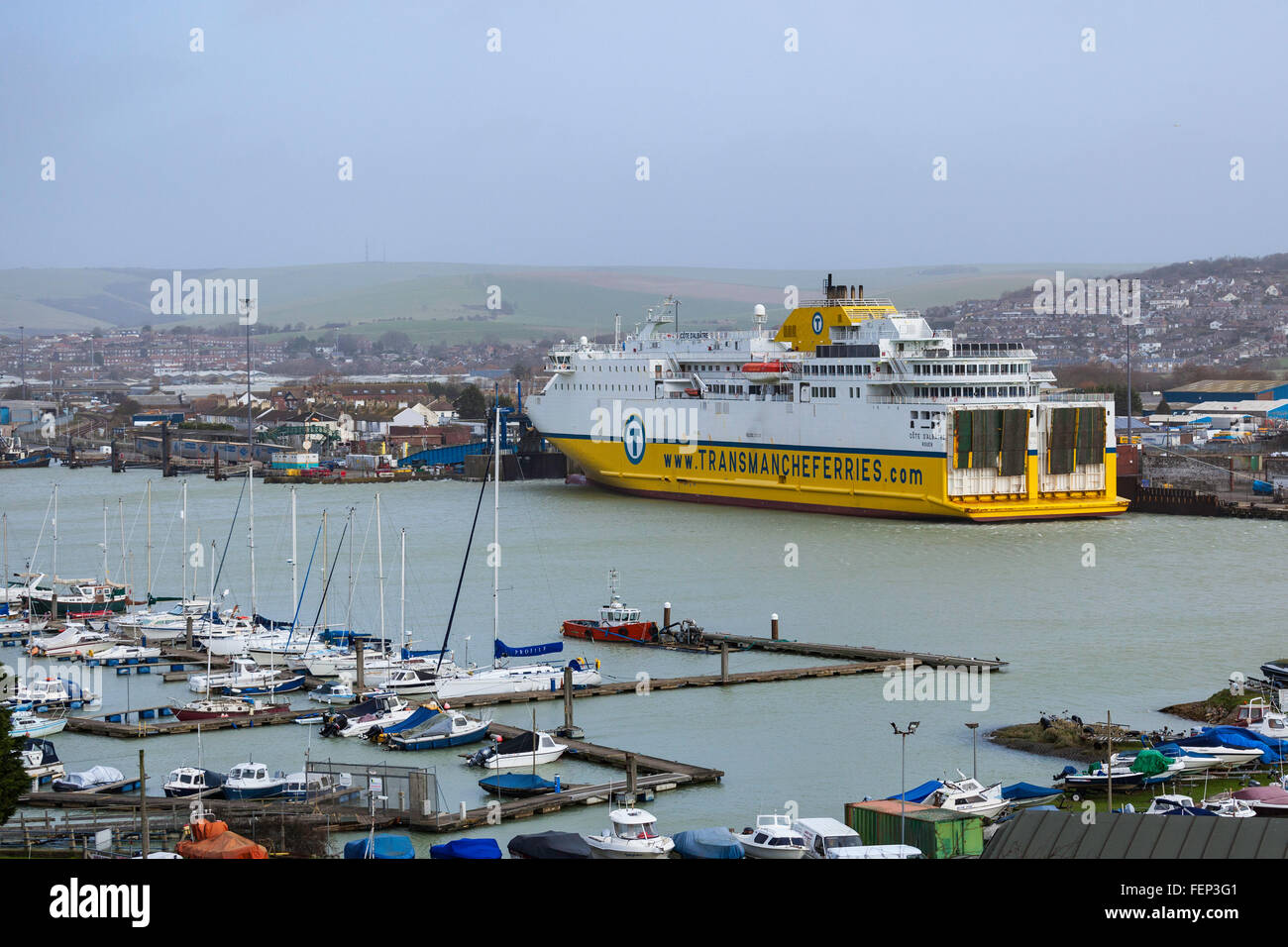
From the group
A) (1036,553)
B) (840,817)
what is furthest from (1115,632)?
(840,817)

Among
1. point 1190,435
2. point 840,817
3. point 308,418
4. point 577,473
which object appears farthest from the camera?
point 308,418

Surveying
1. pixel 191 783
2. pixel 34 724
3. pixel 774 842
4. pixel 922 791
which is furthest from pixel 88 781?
pixel 922 791

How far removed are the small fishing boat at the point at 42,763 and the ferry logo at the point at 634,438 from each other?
25.2 metres

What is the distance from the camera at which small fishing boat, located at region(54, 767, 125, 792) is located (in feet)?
42.8

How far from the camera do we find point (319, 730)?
1541 cm

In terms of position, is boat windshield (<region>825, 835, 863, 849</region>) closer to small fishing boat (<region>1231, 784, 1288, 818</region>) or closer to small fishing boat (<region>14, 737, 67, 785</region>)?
small fishing boat (<region>1231, 784, 1288, 818</region>)

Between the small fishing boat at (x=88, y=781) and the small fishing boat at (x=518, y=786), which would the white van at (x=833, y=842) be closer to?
the small fishing boat at (x=518, y=786)

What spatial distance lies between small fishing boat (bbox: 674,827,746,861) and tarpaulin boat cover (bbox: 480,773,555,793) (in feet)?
6.92

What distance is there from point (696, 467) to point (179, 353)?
143 meters

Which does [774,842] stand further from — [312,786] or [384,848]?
[312,786]

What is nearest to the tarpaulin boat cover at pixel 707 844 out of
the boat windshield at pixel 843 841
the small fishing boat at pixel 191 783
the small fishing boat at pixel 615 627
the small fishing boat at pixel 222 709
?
the boat windshield at pixel 843 841

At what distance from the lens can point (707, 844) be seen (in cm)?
1009
